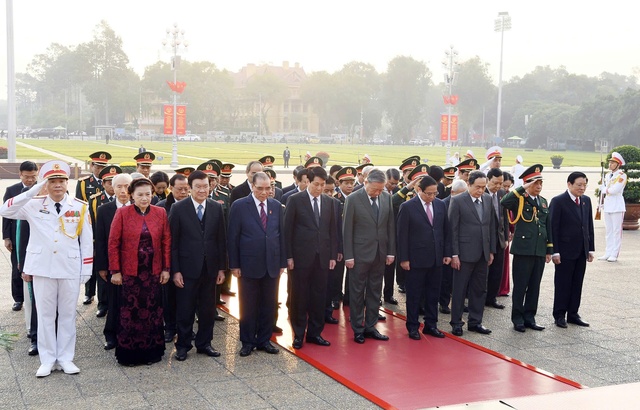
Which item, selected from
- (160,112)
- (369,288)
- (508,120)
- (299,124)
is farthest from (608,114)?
(369,288)

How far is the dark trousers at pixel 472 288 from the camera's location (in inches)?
271

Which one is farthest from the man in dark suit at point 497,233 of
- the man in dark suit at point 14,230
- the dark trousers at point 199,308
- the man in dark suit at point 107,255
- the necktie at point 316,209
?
the man in dark suit at point 14,230

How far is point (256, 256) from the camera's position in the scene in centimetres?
599

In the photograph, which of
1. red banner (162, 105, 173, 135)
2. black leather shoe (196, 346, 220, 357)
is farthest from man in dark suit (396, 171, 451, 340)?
red banner (162, 105, 173, 135)

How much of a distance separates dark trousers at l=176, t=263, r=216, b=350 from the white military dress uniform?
801 centimetres

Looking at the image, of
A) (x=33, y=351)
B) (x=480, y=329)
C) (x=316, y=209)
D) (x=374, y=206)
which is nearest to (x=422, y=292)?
(x=480, y=329)

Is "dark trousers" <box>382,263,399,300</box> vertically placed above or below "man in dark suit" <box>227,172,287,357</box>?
below

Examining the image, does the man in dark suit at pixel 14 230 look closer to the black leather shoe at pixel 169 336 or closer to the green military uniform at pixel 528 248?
the black leather shoe at pixel 169 336

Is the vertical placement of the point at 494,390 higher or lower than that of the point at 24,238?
lower

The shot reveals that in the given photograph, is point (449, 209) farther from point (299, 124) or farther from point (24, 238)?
point (299, 124)

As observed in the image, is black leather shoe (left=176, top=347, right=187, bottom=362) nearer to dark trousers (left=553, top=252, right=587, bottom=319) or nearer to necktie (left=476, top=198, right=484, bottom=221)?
necktie (left=476, top=198, right=484, bottom=221)

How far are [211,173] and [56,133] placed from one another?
90375 millimetres

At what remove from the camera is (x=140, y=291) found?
556cm

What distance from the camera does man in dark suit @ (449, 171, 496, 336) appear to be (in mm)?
6840
